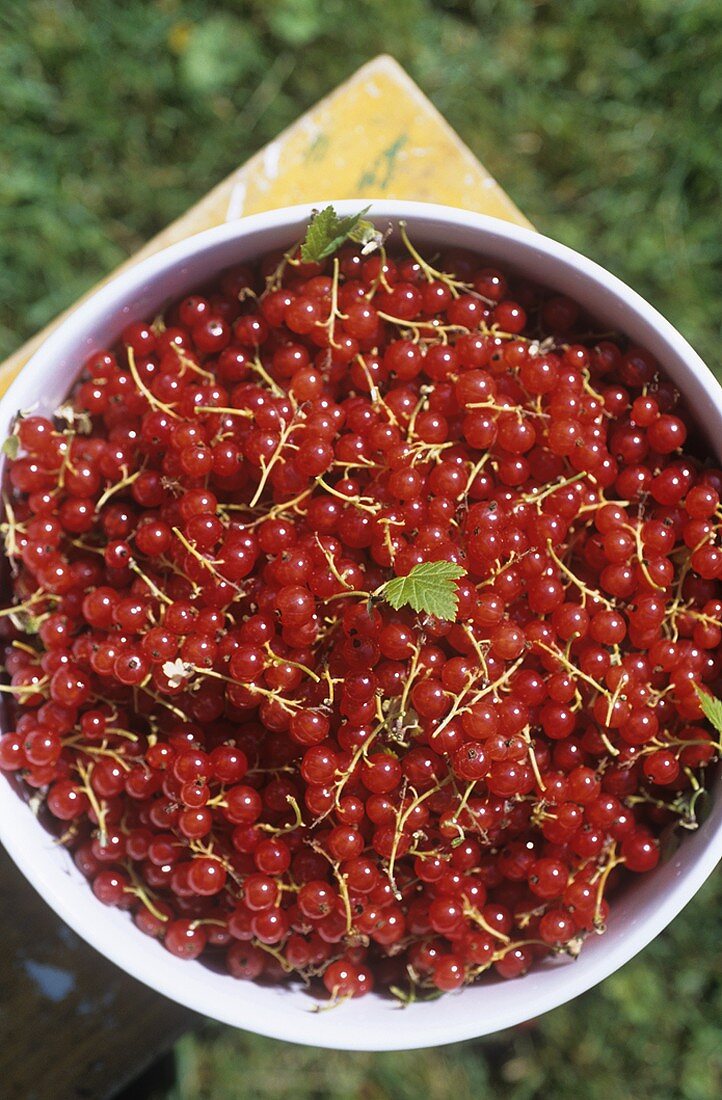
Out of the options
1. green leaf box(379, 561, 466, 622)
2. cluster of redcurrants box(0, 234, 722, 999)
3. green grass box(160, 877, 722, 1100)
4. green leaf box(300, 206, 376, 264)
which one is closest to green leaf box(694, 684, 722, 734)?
cluster of redcurrants box(0, 234, 722, 999)

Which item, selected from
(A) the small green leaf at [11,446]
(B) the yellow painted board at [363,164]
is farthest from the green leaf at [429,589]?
(B) the yellow painted board at [363,164]

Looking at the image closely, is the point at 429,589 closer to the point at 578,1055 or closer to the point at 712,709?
the point at 712,709

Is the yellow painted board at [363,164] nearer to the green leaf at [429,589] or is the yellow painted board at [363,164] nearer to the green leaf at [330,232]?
the green leaf at [330,232]

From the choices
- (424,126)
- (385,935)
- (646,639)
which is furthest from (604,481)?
(424,126)

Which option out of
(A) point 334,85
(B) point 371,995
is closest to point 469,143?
(A) point 334,85

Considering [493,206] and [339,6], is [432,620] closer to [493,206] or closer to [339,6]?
[493,206]

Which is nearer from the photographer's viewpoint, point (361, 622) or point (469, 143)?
point (361, 622)

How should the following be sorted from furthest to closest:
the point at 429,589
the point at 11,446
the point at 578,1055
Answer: the point at 578,1055 → the point at 11,446 → the point at 429,589

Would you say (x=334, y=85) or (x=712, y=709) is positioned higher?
(x=334, y=85)

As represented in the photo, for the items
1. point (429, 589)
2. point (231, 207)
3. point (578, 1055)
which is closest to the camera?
point (429, 589)
